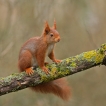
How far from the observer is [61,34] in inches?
276

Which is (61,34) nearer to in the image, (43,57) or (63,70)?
(43,57)

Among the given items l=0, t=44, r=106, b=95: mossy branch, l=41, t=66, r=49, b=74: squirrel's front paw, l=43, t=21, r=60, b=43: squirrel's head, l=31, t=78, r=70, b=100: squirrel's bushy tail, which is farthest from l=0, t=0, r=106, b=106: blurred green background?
l=0, t=44, r=106, b=95: mossy branch

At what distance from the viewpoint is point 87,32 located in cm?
714

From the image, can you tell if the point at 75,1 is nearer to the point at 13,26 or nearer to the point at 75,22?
the point at 75,22

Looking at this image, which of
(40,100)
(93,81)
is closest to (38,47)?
(40,100)

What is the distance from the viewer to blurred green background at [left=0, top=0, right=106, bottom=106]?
6391 millimetres

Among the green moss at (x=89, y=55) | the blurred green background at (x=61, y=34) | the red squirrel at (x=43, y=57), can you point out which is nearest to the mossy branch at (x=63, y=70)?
the green moss at (x=89, y=55)

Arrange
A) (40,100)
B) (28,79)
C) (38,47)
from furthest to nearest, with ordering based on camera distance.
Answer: (40,100) < (38,47) < (28,79)

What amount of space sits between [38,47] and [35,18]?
269cm

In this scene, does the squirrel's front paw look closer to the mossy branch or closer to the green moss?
the mossy branch

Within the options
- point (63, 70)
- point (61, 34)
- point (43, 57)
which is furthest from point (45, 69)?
point (61, 34)

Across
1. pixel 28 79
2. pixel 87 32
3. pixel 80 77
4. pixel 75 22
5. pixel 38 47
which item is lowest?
pixel 28 79

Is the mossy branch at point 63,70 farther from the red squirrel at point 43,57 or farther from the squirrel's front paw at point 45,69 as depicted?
the red squirrel at point 43,57

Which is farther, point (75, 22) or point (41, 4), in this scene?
point (75, 22)
